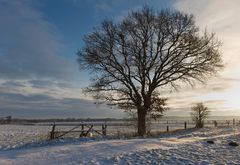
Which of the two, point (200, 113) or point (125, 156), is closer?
point (125, 156)

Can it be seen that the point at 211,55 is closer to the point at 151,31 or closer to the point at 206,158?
the point at 151,31

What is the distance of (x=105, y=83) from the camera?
111 ft

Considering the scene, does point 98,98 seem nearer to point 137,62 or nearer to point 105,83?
point 105,83

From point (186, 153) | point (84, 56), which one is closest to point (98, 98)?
point (84, 56)

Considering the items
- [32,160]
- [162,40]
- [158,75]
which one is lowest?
[32,160]

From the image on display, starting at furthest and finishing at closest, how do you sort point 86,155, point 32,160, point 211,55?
point 211,55 → point 86,155 → point 32,160

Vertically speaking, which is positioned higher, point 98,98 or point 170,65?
point 170,65

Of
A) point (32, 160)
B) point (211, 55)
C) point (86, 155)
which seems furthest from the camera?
point (211, 55)

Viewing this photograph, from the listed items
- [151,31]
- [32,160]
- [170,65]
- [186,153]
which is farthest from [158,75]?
[32,160]

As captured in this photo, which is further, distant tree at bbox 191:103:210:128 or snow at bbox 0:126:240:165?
distant tree at bbox 191:103:210:128

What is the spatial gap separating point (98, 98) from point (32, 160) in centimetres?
1910

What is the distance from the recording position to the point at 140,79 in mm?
33750

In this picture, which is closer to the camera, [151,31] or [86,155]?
[86,155]

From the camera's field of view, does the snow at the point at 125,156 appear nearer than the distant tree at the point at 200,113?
Yes
